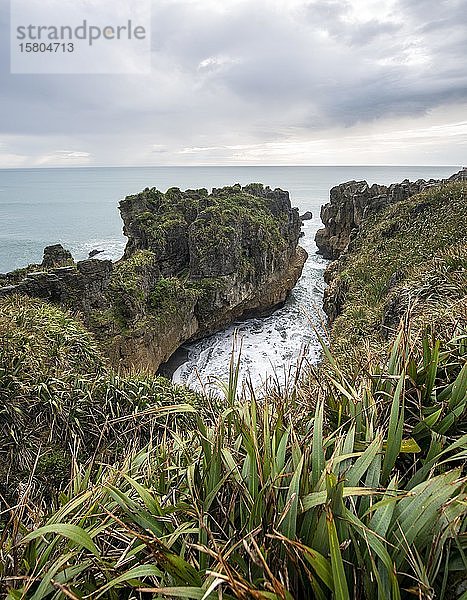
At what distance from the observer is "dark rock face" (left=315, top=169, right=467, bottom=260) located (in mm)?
29766

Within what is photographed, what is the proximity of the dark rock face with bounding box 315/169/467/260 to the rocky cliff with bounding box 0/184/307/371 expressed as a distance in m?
5.85

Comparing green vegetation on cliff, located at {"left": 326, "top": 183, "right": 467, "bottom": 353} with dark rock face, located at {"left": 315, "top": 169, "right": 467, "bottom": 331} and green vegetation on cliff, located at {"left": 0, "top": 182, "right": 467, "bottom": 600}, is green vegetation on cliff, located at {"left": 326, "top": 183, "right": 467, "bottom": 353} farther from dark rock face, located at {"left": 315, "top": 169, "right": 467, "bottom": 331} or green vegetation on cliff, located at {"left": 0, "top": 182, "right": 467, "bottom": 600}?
green vegetation on cliff, located at {"left": 0, "top": 182, "right": 467, "bottom": 600}

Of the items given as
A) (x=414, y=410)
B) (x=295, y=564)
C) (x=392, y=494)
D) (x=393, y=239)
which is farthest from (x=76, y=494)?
(x=393, y=239)

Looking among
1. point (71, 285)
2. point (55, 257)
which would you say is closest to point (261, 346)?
point (55, 257)

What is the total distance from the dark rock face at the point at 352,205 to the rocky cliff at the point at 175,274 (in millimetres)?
5850

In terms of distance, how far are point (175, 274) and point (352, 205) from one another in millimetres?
18463

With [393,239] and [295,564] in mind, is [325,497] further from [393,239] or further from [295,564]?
[393,239]

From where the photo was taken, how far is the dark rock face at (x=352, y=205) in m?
29.8

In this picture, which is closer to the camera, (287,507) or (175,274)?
(287,507)

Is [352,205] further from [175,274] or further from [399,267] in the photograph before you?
[399,267]

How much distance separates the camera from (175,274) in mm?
21844


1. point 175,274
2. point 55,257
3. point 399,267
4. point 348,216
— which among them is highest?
point 348,216

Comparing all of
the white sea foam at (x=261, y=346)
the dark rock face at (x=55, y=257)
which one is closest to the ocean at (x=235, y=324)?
the white sea foam at (x=261, y=346)

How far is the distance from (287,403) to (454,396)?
113 centimetres
